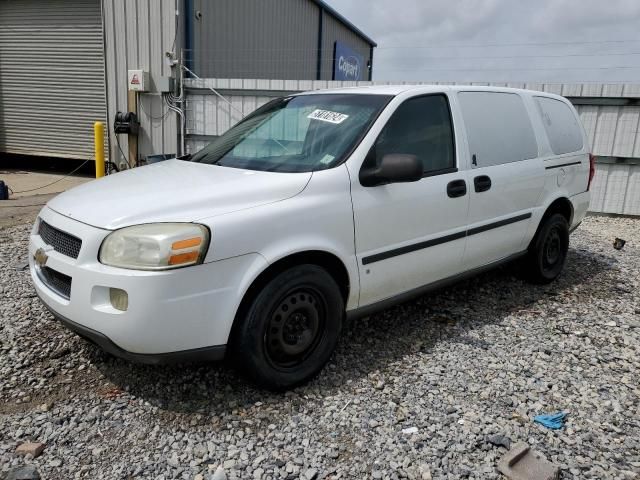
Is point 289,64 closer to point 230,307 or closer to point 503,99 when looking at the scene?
point 503,99

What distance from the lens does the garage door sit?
1109cm

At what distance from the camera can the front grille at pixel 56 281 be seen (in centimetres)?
286

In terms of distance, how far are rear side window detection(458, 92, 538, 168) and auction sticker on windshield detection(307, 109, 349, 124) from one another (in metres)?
1.03

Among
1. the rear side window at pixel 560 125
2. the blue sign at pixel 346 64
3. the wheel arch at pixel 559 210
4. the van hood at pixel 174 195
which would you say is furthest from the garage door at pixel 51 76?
the blue sign at pixel 346 64

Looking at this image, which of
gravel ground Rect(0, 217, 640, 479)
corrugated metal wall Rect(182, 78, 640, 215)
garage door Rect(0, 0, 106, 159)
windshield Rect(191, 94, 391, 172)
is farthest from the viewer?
garage door Rect(0, 0, 106, 159)

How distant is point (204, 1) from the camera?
10.6 m

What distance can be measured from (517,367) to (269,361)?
5.36 ft

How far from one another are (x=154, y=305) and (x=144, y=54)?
8.90m

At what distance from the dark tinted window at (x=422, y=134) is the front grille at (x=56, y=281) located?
1867 mm

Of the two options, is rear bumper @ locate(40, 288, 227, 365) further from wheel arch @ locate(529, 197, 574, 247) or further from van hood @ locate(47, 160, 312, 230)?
wheel arch @ locate(529, 197, 574, 247)

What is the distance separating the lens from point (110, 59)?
10.6m

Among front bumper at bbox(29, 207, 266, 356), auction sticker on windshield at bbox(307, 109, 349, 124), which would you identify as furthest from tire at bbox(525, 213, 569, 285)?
front bumper at bbox(29, 207, 266, 356)

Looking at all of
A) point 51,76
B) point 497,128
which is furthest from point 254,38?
point 497,128

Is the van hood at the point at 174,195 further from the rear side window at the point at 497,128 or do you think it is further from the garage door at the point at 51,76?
the garage door at the point at 51,76
